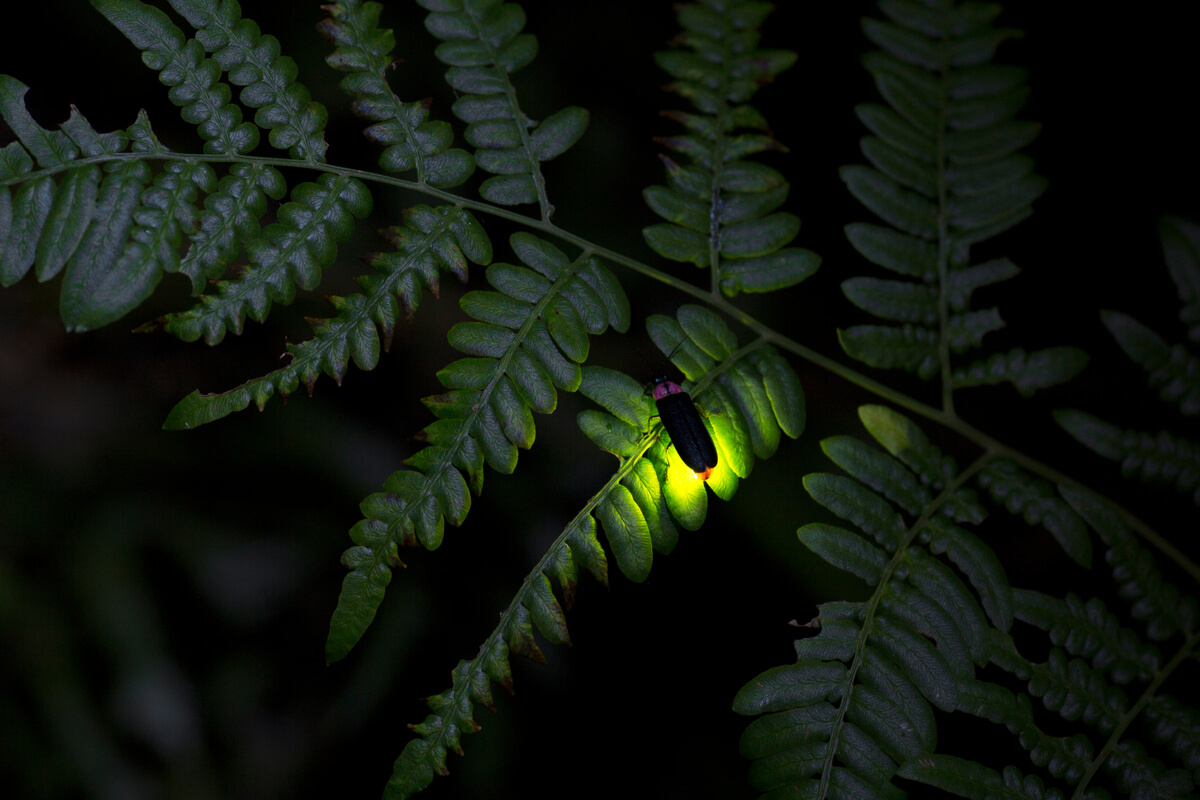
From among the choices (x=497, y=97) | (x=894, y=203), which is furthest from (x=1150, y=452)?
(x=497, y=97)

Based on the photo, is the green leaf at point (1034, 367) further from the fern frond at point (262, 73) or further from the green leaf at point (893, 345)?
Answer: the fern frond at point (262, 73)

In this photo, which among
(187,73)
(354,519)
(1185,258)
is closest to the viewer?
(1185,258)

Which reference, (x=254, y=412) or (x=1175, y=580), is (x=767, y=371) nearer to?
(x=1175, y=580)

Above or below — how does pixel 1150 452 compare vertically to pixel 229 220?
below

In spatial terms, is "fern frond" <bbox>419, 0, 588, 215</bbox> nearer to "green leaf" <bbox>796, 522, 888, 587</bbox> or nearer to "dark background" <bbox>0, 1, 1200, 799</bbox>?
"dark background" <bbox>0, 1, 1200, 799</bbox>

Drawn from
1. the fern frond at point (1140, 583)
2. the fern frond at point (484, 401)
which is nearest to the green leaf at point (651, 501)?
the fern frond at point (484, 401)

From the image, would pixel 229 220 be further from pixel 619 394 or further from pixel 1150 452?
pixel 1150 452

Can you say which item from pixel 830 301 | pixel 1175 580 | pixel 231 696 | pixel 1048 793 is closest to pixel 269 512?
pixel 231 696
